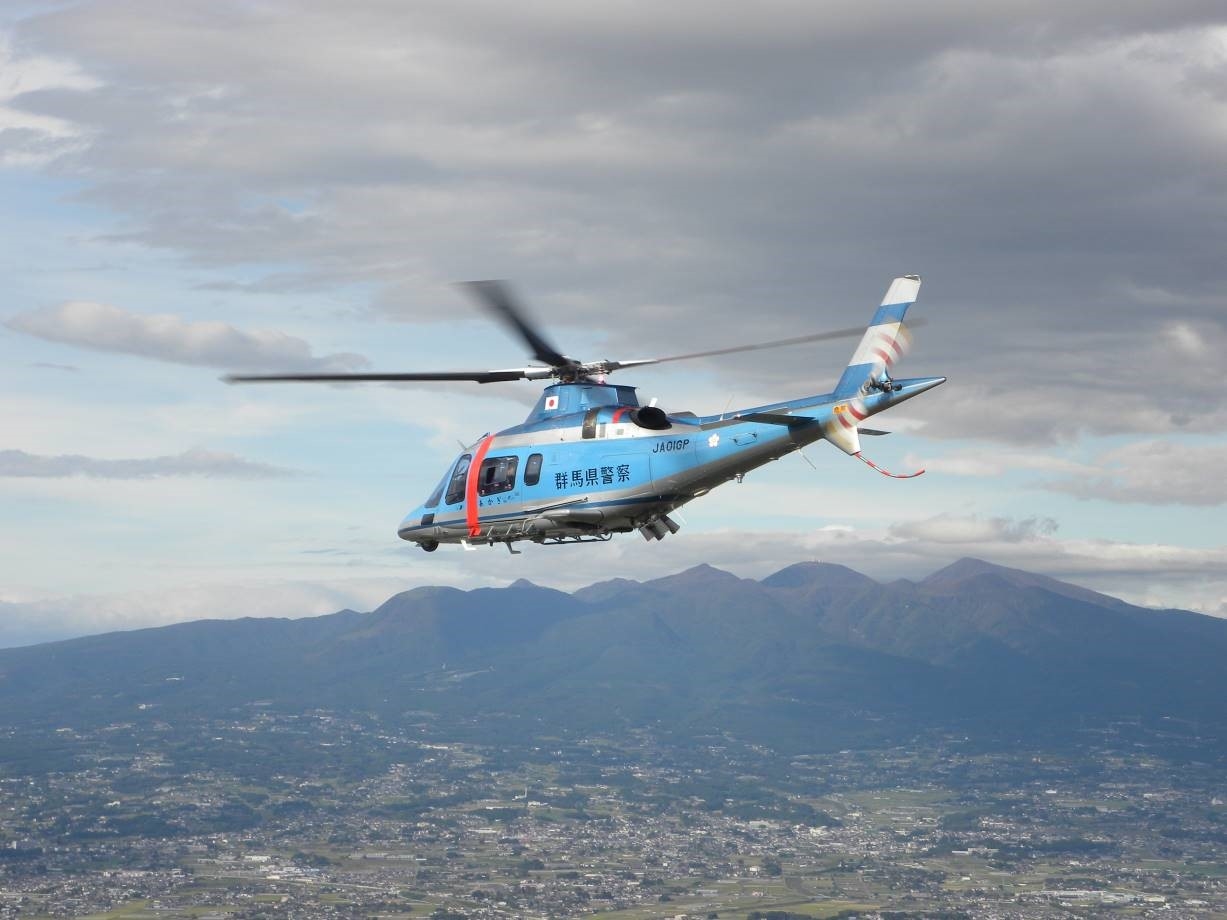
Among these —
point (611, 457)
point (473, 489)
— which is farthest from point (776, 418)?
point (473, 489)

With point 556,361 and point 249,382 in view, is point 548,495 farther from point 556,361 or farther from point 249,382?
point 249,382

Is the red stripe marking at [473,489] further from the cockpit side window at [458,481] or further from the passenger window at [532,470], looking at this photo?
the passenger window at [532,470]

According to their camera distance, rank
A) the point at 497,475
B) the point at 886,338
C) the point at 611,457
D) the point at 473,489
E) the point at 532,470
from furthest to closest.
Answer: the point at 473,489, the point at 497,475, the point at 532,470, the point at 611,457, the point at 886,338

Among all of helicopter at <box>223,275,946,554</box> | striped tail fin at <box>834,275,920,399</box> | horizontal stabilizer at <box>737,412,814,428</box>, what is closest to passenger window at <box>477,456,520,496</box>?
helicopter at <box>223,275,946,554</box>

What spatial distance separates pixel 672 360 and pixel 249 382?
1564 centimetres

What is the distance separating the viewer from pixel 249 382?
56594 millimetres

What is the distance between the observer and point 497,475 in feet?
201

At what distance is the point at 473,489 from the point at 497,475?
1724 mm

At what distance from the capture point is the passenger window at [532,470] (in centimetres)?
5941

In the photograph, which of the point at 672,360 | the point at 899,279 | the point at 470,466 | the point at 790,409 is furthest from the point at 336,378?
the point at 899,279

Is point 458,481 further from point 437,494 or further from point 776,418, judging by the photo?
point 776,418

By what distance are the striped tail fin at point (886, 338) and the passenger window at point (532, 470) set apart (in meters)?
13.3

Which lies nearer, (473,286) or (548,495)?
(473,286)

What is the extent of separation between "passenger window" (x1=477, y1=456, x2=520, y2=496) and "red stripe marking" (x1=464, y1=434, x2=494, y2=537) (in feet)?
0.94
